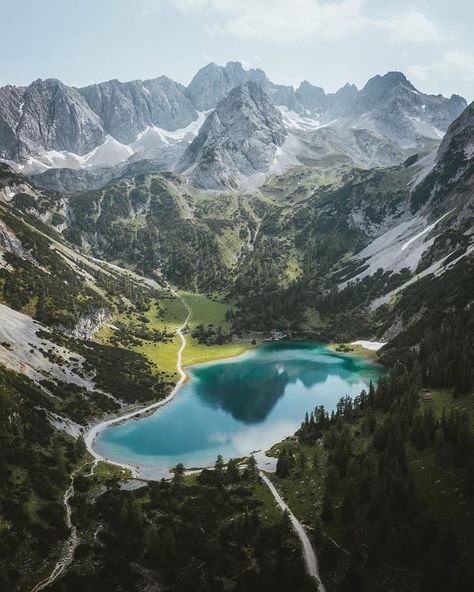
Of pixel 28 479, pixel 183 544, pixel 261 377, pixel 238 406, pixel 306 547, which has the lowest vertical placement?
pixel 261 377

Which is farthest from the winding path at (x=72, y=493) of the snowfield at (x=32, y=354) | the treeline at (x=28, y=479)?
the snowfield at (x=32, y=354)

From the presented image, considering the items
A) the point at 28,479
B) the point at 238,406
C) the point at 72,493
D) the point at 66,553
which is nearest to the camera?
the point at 66,553

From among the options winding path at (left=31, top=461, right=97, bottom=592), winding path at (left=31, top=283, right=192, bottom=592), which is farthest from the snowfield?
winding path at (left=31, top=461, right=97, bottom=592)

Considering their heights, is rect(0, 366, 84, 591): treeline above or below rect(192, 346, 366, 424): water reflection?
above

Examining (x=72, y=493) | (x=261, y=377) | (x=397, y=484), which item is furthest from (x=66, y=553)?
(x=261, y=377)

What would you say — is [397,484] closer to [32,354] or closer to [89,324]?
[32,354]

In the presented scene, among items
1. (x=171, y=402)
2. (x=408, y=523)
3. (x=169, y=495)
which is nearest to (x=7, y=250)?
(x=171, y=402)

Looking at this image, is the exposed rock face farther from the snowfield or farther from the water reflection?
the water reflection

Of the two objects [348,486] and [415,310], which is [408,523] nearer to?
[348,486]

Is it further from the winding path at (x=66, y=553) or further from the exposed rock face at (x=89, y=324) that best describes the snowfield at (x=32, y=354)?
the winding path at (x=66, y=553)
